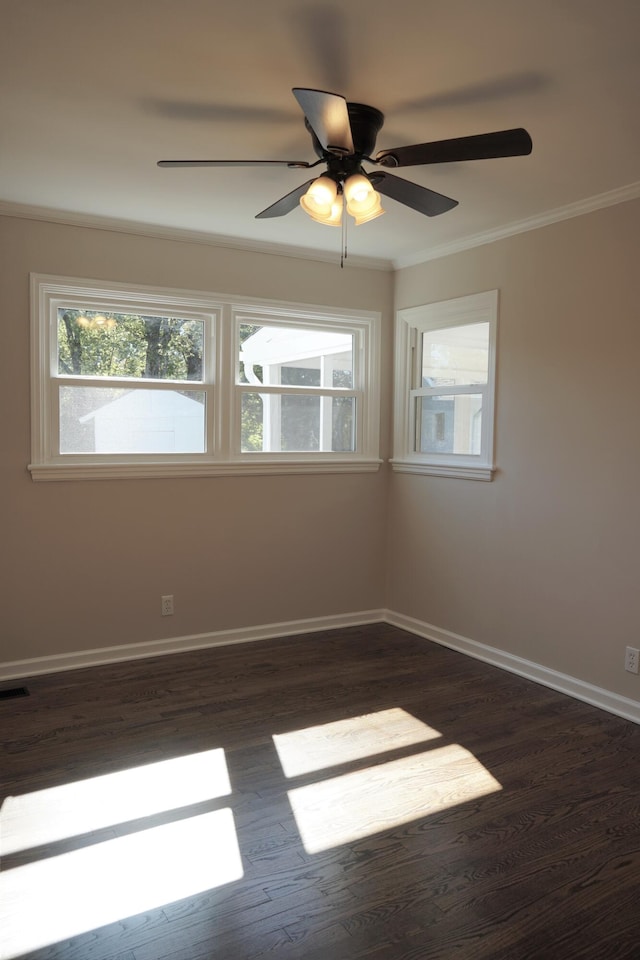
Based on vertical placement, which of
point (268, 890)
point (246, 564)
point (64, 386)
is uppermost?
point (64, 386)

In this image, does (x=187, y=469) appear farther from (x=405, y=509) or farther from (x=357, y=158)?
(x=357, y=158)

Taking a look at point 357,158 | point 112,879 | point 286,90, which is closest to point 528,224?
point 357,158

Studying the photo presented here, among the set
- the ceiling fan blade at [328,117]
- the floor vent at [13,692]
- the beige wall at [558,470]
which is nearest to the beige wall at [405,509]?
the beige wall at [558,470]

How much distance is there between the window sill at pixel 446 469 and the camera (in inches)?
167

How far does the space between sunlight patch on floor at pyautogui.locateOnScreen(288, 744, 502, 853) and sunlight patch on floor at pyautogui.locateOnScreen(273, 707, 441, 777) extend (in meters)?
0.12

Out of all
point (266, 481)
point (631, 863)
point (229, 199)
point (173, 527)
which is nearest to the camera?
point (631, 863)

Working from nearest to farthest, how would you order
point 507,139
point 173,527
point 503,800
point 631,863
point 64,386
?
1. point 507,139
2. point 631,863
3. point 503,800
4. point 64,386
5. point 173,527

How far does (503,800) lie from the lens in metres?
2.69

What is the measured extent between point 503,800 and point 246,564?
231 centimetres

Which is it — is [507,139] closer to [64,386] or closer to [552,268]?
[552,268]

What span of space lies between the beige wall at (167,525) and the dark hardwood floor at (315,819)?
44 cm

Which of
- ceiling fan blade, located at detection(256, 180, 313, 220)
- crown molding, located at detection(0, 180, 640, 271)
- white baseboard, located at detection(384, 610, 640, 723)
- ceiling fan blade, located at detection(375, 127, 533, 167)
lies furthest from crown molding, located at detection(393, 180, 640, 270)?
white baseboard, located at detection(384, 610, 640, 723)

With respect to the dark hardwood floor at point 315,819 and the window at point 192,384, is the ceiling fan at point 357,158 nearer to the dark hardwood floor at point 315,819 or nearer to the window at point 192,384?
the window at point 192,384

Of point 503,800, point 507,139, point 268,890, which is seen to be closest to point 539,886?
point 503,800
